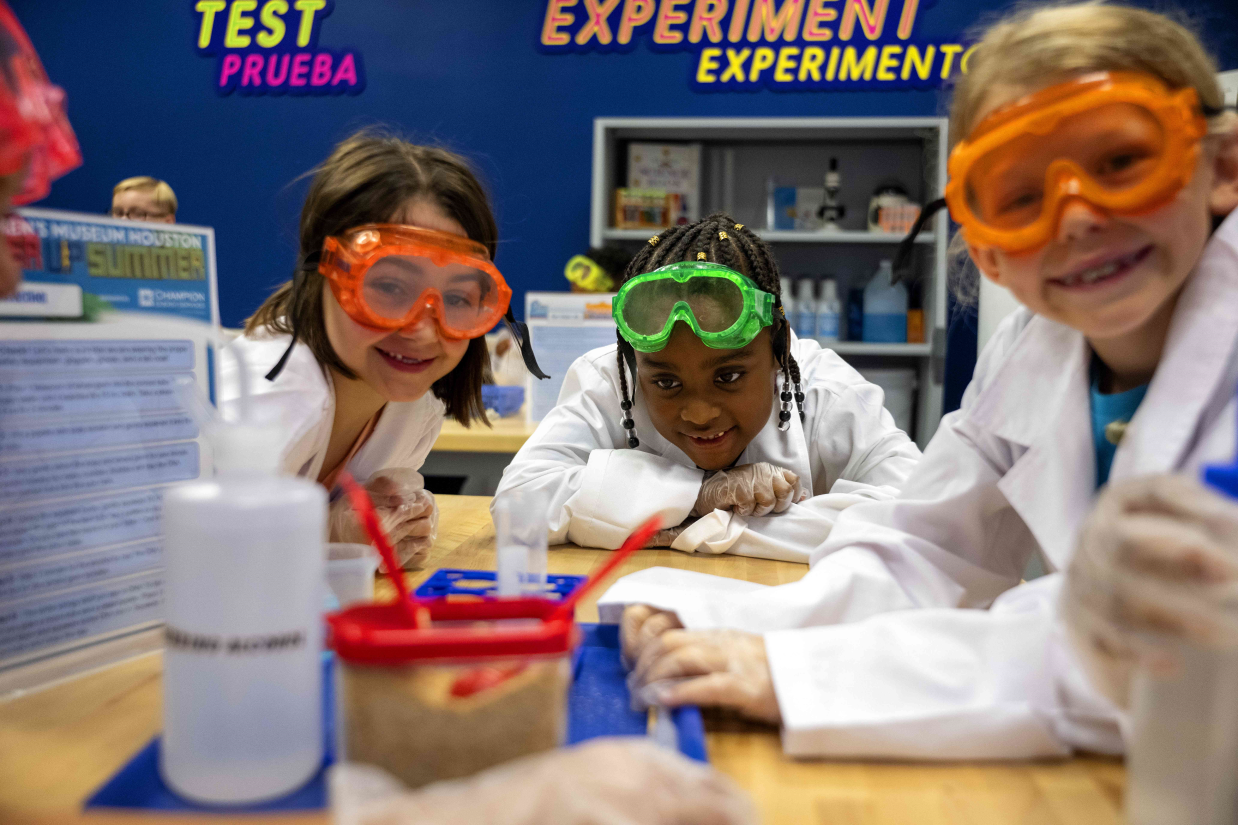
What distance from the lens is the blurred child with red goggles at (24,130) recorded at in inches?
24.1

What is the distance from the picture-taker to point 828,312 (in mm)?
4395

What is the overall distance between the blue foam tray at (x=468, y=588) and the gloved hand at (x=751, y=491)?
1.27 feet

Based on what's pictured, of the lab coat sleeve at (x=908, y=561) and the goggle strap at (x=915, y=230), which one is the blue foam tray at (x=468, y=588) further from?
the goggle strap at (x=915, y=230)

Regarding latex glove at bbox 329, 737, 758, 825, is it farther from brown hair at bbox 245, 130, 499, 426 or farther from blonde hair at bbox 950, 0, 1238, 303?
brown hair at bbox 245, 130, 499, 426

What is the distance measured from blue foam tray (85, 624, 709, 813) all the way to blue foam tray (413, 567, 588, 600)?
140mm

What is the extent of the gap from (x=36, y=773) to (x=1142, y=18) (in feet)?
4.01

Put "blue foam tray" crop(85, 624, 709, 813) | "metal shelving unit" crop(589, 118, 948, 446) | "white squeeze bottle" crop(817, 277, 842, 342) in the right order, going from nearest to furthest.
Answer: "blue foam tray" crop(85, 624, 709, 813), "metal shelving unit" crop(589, 118, 948, 446), "white squeeze bottle" crop(817, 277, 842, 342)

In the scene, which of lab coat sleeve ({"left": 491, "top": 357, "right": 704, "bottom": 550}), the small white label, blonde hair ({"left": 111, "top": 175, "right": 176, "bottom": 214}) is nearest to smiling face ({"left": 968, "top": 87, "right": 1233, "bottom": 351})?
lab coat sleeve ({"left": 491, "top": 357, "right": 704, "bottom": 550})

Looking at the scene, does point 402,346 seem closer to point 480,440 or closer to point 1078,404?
point 1078,404

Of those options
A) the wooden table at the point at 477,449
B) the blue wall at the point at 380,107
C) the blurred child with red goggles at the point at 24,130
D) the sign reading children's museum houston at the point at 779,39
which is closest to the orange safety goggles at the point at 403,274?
the blurred child with red goggles at the point at 24,130

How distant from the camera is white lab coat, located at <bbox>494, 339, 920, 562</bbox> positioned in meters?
1.47

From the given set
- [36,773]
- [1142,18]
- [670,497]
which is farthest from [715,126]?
[36,773]

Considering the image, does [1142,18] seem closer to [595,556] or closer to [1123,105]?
[1123,105]

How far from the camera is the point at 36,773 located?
0.66 metres
